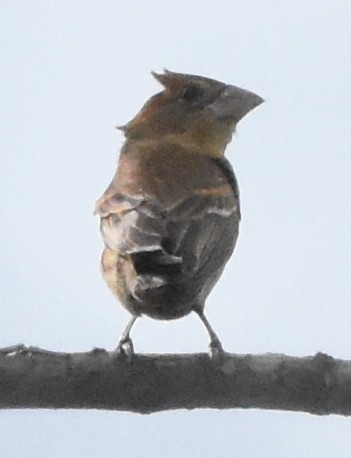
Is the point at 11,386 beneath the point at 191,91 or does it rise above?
beneath

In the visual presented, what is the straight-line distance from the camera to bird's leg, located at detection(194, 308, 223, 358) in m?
4.55

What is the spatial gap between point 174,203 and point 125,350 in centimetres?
200

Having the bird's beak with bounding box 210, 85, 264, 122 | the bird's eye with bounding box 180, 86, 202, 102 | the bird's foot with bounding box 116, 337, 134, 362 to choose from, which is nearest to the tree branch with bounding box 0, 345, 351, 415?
the bird's foot with bounding box 116, 337, 134, 362

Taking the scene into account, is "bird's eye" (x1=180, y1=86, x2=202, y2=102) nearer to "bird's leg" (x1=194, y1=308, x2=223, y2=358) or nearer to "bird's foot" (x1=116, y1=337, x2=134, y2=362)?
"bird's leg" (x1=194, y1=308, x2=223, y2=358)

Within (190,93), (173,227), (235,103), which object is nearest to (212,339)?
(173,227)

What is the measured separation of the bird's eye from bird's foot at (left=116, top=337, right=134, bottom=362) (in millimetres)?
3586

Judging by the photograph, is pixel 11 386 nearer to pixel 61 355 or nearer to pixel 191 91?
pixel 61 355

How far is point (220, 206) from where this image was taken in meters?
6.76

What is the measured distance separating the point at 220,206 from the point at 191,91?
169 cm

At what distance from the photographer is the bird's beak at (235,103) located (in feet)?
26.0

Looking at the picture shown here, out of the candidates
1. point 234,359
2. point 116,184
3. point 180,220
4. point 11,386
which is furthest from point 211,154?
point 11,386

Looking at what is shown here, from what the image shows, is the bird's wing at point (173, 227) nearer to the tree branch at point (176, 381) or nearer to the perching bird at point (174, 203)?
the perching bird at point (174, 203)

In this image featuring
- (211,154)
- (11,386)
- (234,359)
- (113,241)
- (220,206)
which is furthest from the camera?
(211,154)

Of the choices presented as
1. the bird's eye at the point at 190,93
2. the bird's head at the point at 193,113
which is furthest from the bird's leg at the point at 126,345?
the bird's eye at the point at 190,93
